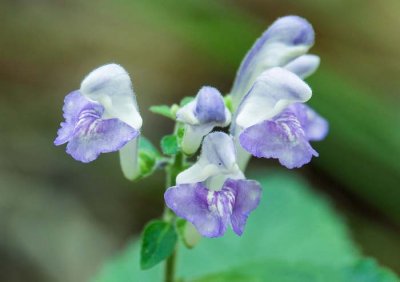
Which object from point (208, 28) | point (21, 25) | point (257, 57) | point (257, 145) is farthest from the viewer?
point (21, 25)

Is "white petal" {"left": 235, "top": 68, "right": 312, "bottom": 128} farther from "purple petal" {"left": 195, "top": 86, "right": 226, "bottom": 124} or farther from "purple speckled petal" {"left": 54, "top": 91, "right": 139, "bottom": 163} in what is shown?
"purple speckled petal" {"left": 54, "top": 91, "right": 139, "bottom": 163}

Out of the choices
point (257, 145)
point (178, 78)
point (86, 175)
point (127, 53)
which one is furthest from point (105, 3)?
point (257, 145)

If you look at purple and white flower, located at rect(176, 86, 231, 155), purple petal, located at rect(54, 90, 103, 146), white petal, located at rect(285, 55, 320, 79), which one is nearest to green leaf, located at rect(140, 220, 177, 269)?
purple and white flower, located at rect(176, 86, 231, 155)

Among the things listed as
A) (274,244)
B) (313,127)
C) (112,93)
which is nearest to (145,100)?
(274,244)

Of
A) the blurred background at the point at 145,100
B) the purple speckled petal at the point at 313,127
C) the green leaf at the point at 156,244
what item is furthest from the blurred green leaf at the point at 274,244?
the green leaf at the point at 156,244

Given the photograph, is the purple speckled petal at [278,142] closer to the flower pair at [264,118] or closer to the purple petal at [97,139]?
the flower pair at [264,118]

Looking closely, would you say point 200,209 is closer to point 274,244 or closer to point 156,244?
point 156,244

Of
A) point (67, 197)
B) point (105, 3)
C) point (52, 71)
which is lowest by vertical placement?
point (67, 197)

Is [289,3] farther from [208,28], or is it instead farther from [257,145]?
[257,145]
